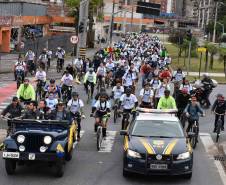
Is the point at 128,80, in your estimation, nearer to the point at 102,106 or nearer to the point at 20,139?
the point at 102,106

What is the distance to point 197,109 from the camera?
61.4 feet

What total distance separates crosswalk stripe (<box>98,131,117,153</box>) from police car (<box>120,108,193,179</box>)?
9.12ft

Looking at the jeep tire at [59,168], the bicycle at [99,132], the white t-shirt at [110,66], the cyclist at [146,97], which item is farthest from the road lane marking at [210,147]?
the white t-shirt at [110,66]

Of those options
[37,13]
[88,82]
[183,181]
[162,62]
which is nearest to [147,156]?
[183,181]

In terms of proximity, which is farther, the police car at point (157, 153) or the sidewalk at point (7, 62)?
the sidewalk at point (7, 62)

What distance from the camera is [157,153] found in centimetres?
1370

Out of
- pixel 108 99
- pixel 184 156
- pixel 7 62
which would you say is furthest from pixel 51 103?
pixel 7 62

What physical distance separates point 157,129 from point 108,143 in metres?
3.83

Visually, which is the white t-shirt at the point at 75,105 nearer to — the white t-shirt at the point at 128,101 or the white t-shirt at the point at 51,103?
the white t-shirt at the point at 51,103

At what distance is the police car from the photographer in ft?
44.8

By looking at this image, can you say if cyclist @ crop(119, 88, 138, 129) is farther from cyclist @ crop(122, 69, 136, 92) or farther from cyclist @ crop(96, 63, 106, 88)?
cyclist @ crop(96, 63, 106, 88)

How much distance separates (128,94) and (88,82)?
779 cm

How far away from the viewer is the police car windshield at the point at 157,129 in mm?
14945

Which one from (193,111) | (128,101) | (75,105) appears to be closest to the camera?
(75,105)
